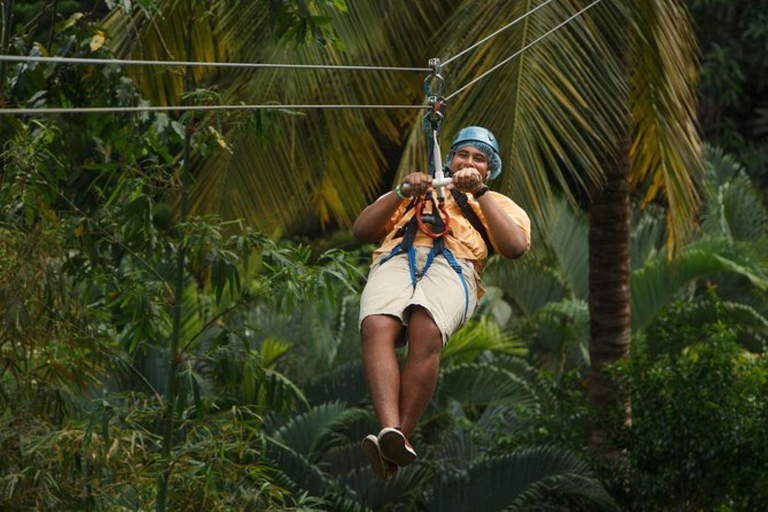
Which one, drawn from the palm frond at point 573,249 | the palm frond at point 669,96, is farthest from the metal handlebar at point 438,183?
the palm frond at point 573,249

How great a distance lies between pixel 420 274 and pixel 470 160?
532 millimetres

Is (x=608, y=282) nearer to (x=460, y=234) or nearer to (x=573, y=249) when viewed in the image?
(x=573, y=249)

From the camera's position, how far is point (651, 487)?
965 centimetres

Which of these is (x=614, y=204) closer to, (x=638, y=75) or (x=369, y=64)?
(x=638, y=75)

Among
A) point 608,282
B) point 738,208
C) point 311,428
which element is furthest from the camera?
point 738,208

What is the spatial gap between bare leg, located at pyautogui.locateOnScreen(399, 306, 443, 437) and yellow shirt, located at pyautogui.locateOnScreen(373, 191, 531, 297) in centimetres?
34

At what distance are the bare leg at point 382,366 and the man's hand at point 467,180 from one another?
0.51 m

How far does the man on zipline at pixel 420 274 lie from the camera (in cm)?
511

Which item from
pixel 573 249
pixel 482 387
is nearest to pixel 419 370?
pixel 482 387

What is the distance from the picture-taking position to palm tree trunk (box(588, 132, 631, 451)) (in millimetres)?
9953

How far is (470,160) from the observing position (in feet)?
18.2

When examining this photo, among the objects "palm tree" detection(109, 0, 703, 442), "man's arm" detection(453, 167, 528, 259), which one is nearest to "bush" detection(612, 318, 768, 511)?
"palm tree" detection(109, 0, 703, 442)

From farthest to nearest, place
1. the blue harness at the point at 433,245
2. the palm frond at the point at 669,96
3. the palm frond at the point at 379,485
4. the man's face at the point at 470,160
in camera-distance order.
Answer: the palm frond at the point at 379,485 → the palm frond at the point at 669,96 → the man's face at the point at 470,160 → the blue harness at the point at 433,245

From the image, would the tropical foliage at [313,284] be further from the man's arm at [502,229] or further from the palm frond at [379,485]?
the man's arm at [502,229]
